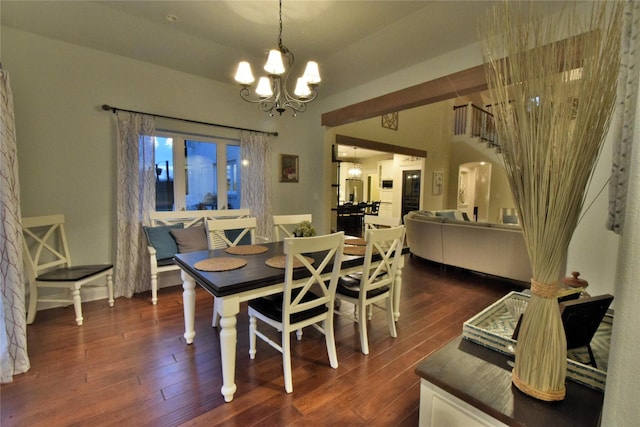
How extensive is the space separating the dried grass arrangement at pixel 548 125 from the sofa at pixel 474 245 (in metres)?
3.06

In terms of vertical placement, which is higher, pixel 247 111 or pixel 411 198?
pixel 247 111

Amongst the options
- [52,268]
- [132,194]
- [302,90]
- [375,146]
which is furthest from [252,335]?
[375,146]

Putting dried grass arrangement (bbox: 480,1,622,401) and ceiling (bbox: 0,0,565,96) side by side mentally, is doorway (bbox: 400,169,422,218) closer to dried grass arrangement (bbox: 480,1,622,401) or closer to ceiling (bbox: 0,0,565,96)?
ceiling (bbox: 0,0,565,96)

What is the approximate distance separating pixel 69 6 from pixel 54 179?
1.68 metres

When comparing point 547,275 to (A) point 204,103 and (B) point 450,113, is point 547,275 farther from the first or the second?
(B) point 450,113

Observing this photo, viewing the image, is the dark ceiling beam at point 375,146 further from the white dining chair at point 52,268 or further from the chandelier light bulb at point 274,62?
the white dining chair at point 52,268

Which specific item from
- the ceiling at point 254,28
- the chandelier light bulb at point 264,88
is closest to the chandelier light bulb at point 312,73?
the chandelier light bulb at point 264,88

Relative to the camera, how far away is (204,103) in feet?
12.9

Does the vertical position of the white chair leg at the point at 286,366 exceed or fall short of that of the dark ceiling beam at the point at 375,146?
it falls short

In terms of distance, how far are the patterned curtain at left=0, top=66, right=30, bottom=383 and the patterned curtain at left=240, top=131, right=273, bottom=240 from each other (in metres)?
2.53

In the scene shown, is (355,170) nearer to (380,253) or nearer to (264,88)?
(264,88)

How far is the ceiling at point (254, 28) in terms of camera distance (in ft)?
8.41

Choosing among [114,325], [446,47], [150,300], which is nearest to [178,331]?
[114,325]

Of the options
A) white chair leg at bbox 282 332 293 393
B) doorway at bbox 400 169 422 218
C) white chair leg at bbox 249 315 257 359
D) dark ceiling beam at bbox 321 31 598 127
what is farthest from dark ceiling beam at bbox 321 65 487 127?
doorway at bbox 400 169 422 218
